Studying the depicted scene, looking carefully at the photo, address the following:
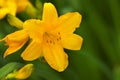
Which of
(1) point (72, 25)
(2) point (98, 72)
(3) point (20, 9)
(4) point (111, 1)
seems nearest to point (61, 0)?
(4) point (111, 1)

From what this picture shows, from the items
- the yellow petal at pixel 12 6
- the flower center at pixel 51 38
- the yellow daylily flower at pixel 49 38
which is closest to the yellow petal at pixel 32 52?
the yellow daylily flower at pixel 49 38

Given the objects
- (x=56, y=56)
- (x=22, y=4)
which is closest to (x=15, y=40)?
(x=56, y=56)

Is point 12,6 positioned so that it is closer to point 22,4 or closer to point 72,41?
point 22,4

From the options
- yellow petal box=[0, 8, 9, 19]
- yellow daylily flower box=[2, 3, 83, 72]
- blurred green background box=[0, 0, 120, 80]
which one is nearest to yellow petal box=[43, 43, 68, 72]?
yellow daylily flower box=[2, 3, 83, 72]

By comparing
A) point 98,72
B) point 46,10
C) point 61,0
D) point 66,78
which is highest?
point 46,10

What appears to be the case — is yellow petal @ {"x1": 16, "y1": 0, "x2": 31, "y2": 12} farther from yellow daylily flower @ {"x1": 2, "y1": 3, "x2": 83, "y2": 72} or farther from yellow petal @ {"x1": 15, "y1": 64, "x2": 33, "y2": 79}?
yellow petal @ {"x1": 15, "y1": 64, "x2": 33, "y2": 79}

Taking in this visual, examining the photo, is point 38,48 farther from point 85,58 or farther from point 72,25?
point 85,58
